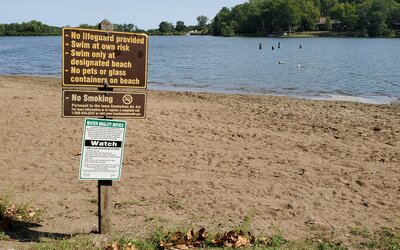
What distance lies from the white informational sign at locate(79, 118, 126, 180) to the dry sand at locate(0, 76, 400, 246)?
961 millimetres

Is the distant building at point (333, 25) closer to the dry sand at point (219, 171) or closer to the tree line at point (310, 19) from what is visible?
the tree line at point (310, 19)

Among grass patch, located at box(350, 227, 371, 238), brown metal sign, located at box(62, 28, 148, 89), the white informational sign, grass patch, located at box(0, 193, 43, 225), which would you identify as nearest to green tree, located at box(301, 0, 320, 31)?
grass patch, located at box(350, 227, 371, 238)

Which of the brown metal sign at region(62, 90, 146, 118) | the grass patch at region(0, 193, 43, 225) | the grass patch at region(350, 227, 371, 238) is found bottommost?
the grass patch at region(350, 227, 371, 238)

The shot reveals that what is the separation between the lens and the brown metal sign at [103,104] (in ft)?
17.1

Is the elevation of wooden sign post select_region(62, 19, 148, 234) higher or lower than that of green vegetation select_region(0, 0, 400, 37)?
lower

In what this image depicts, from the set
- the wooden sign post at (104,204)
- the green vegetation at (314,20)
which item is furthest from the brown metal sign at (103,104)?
the green vegetation at (314,20)

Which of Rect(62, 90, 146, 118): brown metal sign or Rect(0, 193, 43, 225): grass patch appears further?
Rect(0, 193, 43, 225): grass patch

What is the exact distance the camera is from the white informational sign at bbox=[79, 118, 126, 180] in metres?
5.27

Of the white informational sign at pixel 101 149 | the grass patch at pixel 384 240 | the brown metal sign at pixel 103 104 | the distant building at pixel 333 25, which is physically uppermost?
the distant building at pixel 333 25

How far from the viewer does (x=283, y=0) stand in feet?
584

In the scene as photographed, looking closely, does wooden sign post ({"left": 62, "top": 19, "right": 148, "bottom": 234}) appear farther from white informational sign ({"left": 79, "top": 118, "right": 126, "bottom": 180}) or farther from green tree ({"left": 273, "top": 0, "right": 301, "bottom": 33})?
green tree ({"left": 273, "top": 0, "right": 301, "bottom": 33})

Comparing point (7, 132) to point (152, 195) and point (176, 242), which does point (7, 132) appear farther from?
point (176, 242)

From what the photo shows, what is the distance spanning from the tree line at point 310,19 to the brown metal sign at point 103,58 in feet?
531

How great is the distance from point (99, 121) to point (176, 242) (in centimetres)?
157
